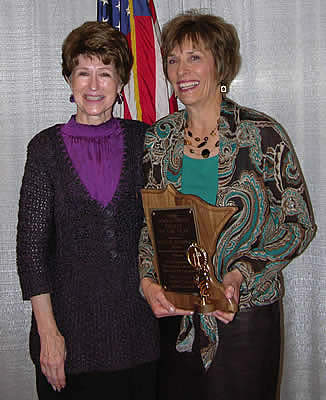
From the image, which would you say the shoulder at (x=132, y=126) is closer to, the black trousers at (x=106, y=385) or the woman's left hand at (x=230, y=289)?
the woman's left hand at (x=230, y=289)

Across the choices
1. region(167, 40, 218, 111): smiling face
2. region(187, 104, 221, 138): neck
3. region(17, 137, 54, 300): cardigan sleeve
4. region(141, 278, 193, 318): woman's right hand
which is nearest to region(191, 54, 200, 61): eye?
region(167, 40, 218, 111): smiling face

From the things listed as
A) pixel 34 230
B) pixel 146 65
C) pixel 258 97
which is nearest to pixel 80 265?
pixel 34 230

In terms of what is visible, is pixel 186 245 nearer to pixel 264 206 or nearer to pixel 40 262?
pixel 264 206

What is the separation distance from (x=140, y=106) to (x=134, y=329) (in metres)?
1.00

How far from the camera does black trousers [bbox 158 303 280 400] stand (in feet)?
4.36

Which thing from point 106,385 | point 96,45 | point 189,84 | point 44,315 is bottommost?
point 106,385

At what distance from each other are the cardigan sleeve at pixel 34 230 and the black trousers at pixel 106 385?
0.96 ft

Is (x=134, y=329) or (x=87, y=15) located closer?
(x=134, y=329)

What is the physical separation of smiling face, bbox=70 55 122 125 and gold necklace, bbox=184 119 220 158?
288 millimetres

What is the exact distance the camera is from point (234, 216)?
1.33 meters

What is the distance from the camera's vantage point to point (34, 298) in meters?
1.38

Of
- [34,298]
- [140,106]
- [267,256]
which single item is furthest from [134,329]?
[140,106]

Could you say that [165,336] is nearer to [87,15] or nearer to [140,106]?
[140,106]

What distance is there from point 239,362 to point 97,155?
752mm
